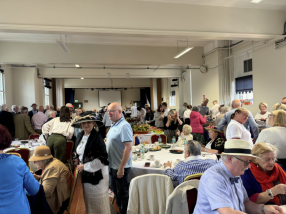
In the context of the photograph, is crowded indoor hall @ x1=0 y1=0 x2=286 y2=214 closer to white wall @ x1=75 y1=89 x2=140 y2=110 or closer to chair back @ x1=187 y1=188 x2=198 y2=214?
chair back @ x1=187 y1=188 x2=198 y2=214

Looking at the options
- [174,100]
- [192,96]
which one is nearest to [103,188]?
[192,96]

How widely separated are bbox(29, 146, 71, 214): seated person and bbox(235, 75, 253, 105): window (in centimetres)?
818

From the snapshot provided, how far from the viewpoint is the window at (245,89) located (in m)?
8.67

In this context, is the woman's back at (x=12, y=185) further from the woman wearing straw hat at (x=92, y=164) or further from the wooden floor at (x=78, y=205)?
the wooden floor at (x=78, y=205)

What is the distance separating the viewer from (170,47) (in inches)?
394

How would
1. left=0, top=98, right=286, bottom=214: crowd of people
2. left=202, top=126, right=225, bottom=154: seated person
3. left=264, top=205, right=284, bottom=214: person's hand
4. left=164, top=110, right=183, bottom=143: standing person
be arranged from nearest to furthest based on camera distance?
left=0, top=98, right=286, bottom=214: crowd of people < left=264, top=205, right=284, bottom=214: person's hand < left=202, top=126, right=225, bottom=154: seated person < left=164, top=110, right=183, bottom=143: standing person

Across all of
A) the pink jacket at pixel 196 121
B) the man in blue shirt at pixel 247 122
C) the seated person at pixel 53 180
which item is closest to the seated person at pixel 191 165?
the seated person at pixel 53 180

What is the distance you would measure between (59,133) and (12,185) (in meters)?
2.68

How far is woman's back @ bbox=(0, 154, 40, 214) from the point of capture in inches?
59.8

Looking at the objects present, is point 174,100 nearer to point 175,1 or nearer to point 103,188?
point 175,1

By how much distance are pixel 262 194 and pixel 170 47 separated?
29.4 feet

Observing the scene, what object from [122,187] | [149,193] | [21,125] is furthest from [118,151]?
[21,125]

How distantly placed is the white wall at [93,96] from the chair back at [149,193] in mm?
21198

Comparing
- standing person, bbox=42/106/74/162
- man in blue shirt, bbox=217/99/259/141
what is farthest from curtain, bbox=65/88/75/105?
man in blue shirt, bbox=217/99/259/141
